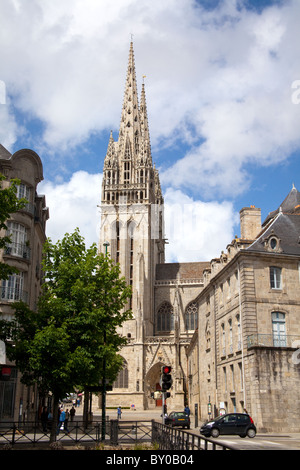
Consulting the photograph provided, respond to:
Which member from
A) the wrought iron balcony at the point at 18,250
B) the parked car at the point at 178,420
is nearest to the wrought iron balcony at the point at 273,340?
the parked car at the point at 178,420

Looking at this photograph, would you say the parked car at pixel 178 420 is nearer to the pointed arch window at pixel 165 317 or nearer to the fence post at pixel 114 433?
the fence post at pixel 114 433

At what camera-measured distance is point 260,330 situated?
26.3 metres

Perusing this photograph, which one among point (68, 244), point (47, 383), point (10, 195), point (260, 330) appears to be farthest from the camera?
point (260, 330)

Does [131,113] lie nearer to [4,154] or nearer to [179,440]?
[4,154]

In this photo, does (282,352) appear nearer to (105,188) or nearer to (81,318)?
(81,318)

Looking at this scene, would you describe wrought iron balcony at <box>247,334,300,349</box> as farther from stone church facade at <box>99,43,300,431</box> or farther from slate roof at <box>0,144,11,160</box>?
slate roof at <box>0,144,11,160</box>

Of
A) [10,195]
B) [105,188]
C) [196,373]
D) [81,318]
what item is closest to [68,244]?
[81,318]

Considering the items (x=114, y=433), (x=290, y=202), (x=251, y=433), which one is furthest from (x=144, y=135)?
(x=114, y=433)

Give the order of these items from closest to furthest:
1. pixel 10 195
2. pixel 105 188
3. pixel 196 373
A: 1. pixel 10 195
2. pixel 196 373
3. pixel 105 188

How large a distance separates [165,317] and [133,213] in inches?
603

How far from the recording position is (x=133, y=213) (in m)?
70.9

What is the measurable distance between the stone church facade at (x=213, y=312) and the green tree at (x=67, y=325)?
5.07m
